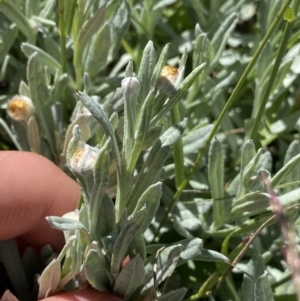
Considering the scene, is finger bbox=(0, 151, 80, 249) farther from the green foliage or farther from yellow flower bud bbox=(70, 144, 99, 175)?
yellow flower bud bbox=(70, 144, 99, 175)

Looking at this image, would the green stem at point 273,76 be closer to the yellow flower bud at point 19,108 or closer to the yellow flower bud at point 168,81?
the yellow flower bud at point 168,81

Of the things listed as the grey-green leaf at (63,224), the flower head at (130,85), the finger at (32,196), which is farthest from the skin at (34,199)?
the flower head at (130,85)

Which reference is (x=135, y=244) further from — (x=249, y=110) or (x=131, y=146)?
(x=249, y=110)

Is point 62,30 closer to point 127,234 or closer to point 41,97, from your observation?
point 41,97

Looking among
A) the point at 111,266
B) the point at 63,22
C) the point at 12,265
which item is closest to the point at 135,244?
the point at 111,266

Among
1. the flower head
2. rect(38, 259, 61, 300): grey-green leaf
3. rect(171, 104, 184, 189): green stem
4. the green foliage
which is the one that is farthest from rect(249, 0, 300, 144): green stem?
rect(38, 259, 61, 300): grey-green leaf

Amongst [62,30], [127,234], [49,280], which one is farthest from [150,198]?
[62,30]
